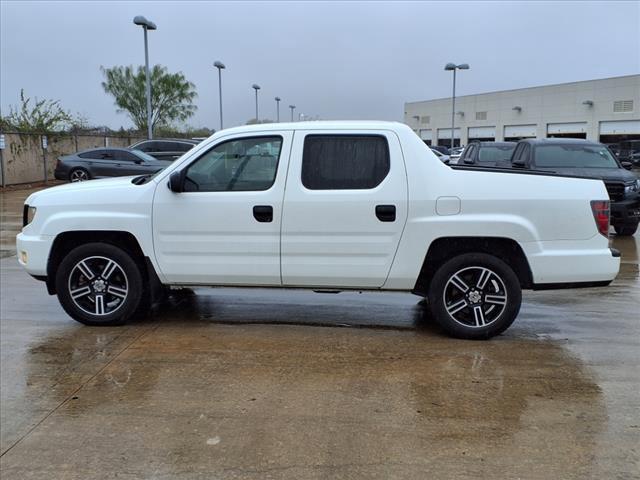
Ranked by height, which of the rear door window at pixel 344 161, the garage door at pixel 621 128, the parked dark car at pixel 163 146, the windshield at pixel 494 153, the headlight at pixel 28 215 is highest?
the garage door at pixel 621 128

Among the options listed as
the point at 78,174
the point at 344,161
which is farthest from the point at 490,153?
the point at 78,174

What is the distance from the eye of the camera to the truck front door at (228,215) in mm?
5289

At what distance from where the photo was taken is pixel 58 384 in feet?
14.3

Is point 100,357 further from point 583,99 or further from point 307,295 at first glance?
point 583,99

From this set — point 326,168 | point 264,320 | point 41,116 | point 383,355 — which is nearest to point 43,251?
point 264,320

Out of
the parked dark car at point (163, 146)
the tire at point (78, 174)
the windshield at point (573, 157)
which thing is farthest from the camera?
the parked dark car at point (163, 146)

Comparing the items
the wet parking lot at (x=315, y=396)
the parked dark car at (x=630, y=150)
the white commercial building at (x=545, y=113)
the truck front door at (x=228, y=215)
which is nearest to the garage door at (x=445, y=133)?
the white commercial building at (x=545, y=113)

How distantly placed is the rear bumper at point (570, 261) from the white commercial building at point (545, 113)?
49867mm

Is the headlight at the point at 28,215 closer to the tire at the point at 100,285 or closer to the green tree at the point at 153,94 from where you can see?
the tire at the point at 100,285

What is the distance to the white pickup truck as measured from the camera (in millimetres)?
5105

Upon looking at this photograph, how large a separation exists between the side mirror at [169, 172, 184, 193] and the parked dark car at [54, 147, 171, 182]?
1461cm

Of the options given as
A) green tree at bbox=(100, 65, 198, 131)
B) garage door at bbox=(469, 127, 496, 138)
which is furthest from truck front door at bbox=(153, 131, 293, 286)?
garage door at bbox=(469, 127, 496, 138)

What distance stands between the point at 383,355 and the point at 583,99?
56010 mm

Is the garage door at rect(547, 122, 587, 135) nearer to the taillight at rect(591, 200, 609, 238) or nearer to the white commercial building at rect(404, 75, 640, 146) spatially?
the white commercial building at rect(404, 75, 640, 146)
